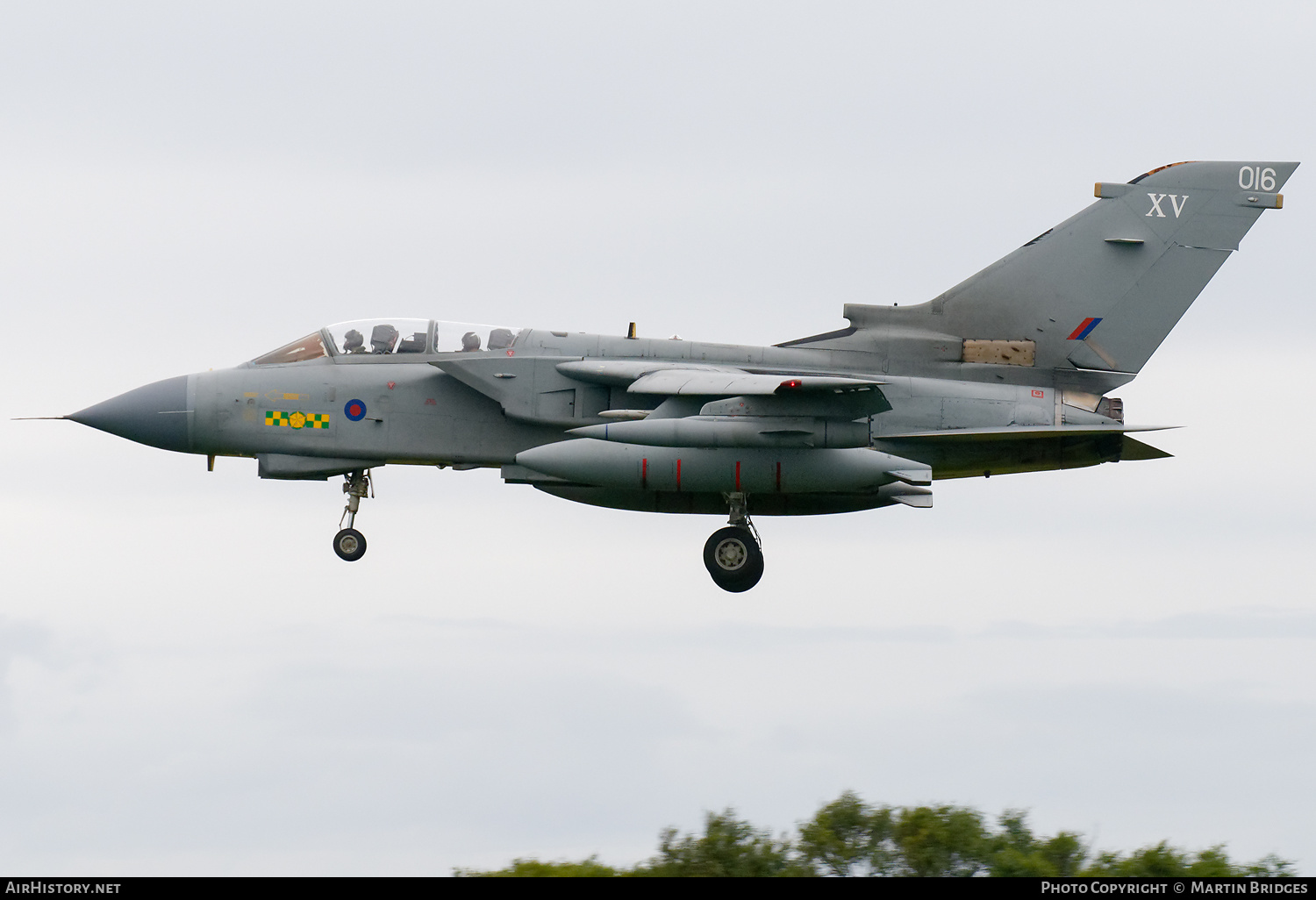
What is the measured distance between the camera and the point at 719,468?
60.7 ft

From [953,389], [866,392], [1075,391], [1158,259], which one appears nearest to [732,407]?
[866,392]

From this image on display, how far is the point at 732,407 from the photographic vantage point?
60.6ft

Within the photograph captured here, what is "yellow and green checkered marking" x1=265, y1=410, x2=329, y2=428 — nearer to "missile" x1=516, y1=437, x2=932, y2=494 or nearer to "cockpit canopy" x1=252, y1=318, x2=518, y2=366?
"cockpit canopy" x1=252, y1=318, x2=518, y2=366

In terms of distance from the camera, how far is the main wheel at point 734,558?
19.6 meters

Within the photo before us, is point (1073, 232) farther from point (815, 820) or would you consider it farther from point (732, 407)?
point (815, 820)

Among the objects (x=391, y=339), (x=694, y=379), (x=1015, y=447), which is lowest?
(x=1015, y=447)

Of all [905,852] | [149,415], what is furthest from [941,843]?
[149,415]

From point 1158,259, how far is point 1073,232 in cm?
105

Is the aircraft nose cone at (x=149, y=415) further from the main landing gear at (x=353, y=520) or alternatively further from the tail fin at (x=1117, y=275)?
the tail fin at (x=1117, y=275)

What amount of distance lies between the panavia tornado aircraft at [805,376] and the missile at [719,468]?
5 centimetres

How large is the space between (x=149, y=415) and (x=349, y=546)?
110 inches

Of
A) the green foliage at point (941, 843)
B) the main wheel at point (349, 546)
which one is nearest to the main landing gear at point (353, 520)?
the main wheel at point (349, 546)

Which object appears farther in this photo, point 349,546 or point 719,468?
point 349,546

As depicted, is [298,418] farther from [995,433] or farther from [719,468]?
[995,433]
